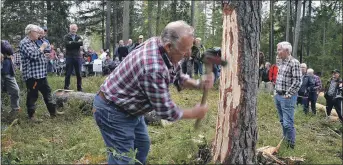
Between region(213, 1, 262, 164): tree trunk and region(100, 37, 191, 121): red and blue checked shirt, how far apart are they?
128cm

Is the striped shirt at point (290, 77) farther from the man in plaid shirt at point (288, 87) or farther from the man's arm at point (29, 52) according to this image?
the man's arm at point (29, 52)

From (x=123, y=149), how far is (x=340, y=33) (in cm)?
2885

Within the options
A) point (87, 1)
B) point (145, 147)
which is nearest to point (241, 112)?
point (145, 147)

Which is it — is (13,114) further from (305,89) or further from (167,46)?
(305,89)

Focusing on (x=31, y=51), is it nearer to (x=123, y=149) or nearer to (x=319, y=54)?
(x=123, y=149)

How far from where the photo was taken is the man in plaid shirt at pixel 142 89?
2.66m

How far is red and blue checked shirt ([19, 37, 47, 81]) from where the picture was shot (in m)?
6.30

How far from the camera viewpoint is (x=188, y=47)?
273 centimetres

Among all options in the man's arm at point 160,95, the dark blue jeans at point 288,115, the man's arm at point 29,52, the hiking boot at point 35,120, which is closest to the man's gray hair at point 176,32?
the man's arm at point 160,95

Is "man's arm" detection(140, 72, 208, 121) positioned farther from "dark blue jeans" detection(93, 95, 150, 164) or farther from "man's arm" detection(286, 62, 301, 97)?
"man's arm" detection(286, 62, 301, 97)

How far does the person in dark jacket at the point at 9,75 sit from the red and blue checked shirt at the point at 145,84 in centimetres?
421

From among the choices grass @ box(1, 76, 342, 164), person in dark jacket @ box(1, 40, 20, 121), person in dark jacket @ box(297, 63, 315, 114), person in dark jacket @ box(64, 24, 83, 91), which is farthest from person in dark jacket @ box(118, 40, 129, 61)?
person in dark jacket @ box(1, 40, 20, 121)

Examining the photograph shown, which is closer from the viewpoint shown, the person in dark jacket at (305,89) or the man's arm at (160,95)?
the man's arm at (160,95)

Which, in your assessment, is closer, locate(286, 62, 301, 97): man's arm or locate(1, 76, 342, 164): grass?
locate(1, 76, 342, 164): grass
